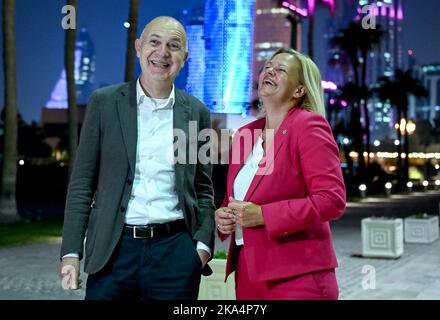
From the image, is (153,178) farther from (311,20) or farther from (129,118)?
(311,20)

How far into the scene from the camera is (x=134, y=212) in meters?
3.28

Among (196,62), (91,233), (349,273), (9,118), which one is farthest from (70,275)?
(9,118)

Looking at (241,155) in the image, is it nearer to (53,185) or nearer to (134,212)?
(134,212)

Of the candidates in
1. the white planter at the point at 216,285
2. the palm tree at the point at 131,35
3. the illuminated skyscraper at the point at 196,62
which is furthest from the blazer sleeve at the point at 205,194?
the palm tree at the point at 131,35

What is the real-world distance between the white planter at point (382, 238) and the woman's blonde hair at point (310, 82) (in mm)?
11003

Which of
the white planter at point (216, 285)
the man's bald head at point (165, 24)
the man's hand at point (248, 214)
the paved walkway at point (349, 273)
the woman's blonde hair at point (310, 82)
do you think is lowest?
the paved walkway at point (349, 273)

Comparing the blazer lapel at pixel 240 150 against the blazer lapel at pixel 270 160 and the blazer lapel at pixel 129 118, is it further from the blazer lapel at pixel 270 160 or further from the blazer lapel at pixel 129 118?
the blazer lapel at pixel 129 118

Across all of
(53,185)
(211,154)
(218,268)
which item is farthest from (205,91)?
(53,185)

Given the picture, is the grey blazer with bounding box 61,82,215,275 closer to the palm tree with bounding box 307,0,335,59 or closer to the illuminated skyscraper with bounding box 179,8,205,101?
the illuminated skyscraper with bounding box 179,8,205,101

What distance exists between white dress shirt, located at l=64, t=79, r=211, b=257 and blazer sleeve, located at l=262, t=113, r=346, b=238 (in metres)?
0.52

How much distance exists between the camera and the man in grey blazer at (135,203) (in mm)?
3244

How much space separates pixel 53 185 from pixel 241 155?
37.0 meters

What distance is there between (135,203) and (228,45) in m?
4.74

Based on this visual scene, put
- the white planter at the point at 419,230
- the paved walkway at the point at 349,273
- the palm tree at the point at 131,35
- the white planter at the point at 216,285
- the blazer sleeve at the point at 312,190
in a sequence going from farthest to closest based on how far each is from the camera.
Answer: the palm tree at the point at 131,35 < the white planter at the point at 419,230 < the paved walkway at the point at 349,273 < the white planter at the point at 216,285 < the blazer sleeve at the point at 312,190
